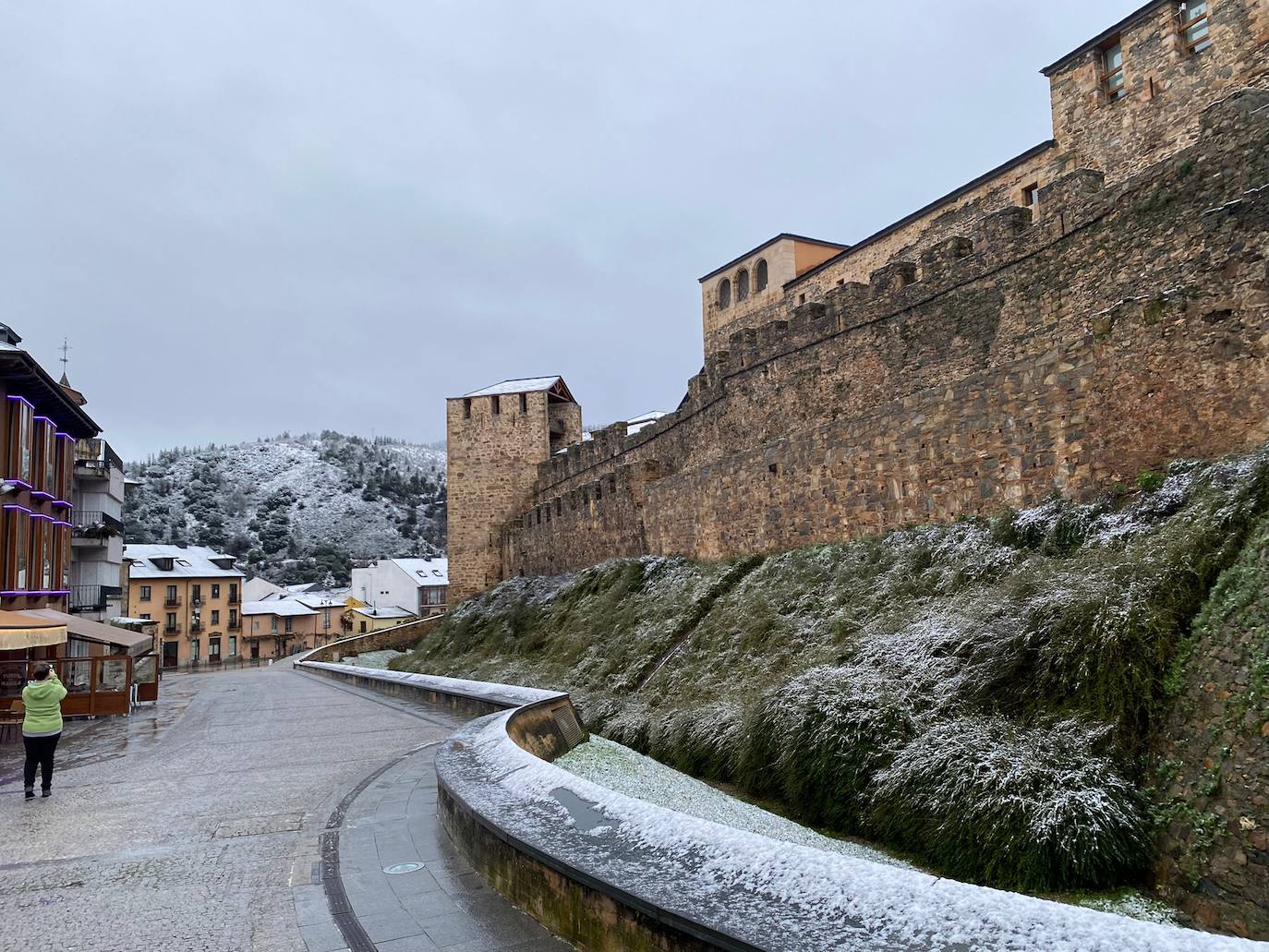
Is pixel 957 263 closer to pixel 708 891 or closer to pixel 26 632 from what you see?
pixel 708 891

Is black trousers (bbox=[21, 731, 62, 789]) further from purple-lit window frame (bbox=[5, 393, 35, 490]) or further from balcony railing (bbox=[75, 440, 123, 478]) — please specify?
balcony railing (bbox=[75, 440, 123, 478])

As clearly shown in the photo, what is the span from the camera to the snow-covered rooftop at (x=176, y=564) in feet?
174

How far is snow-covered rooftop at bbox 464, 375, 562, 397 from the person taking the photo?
37.4 m

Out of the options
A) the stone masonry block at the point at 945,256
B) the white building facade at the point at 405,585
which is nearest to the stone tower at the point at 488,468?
the stone masonry block at the point at 945,256

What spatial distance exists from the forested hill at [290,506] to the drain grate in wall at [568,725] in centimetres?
9283

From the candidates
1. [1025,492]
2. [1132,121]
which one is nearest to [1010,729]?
[1025,492]

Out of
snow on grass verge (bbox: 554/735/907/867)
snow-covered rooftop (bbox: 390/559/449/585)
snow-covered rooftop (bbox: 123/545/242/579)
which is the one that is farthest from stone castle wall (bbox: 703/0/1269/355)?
snow-covered rooftop (bbox: 390/559/449/585)

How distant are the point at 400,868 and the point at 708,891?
2390mm

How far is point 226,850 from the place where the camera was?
5.31 m

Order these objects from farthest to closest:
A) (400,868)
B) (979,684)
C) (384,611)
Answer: (384,611) → (979,684) → (400,868)

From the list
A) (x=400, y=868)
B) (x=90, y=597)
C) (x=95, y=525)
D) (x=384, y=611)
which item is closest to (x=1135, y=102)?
(x=400, y=868)

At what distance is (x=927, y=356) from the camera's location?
43.5 ft

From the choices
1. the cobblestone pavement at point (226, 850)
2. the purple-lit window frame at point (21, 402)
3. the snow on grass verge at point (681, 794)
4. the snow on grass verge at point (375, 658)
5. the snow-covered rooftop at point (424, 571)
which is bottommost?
the snow on grass verge at point (375, 658)

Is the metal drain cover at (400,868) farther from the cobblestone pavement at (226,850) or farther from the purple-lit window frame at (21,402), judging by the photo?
the purple-lit window frame at (21,402)
